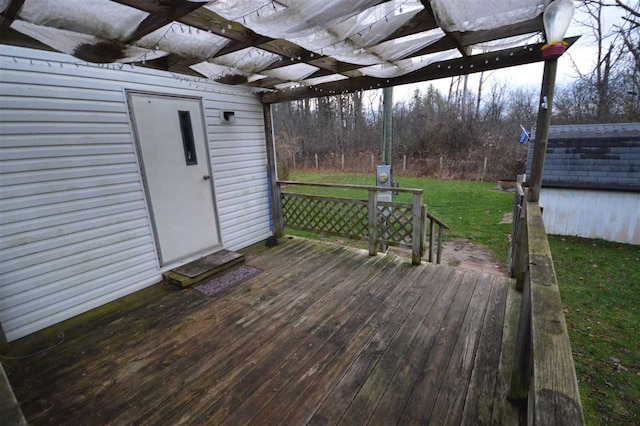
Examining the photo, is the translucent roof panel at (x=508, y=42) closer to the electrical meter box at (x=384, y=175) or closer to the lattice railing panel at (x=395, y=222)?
the lattice railing panel at (x=395, y=222)

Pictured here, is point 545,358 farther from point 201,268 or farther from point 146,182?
point 146,182

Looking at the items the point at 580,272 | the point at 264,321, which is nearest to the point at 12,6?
Result: the point at 264,321

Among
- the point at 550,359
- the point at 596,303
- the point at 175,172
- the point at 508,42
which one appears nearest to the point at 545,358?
the point at 550,359

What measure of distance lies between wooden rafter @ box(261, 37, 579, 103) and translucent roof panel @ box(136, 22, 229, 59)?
1.52m

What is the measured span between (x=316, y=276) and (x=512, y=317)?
1941 millimetres

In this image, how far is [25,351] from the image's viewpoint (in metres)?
2.31

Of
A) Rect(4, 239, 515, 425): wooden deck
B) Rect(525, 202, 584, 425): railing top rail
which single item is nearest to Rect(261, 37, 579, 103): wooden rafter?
Rect(525, 202, 584, 425): railing top rail

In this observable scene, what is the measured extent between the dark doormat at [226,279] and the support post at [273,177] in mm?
1157

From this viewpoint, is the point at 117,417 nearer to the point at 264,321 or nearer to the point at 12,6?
the point at 264,321

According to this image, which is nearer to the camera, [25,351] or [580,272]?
[25,351]

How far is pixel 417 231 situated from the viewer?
3.52 metres

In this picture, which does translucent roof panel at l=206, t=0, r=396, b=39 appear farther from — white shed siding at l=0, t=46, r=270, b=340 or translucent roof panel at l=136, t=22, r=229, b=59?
white shed siding at l=0, t=46, r=270, b=340

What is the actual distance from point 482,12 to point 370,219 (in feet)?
8.21

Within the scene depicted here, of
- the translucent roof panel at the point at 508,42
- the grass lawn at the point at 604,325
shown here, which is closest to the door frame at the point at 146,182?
the translucent roof panel at the point at 508,42
